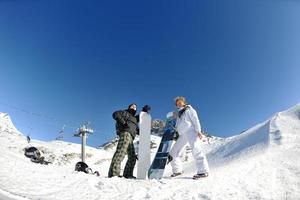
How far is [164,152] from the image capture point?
7.50 metres

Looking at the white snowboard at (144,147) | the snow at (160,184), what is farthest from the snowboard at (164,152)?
the snow at (160,184)

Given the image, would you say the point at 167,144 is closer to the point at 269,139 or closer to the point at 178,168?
the point at 178,168

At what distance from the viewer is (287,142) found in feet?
25.3

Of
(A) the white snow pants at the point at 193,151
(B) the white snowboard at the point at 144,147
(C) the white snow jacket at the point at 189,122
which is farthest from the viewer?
(B) the white snowboard at the point at 144,147

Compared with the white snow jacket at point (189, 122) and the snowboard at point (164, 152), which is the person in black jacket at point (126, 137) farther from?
the white snow jacket at point (189, 122)

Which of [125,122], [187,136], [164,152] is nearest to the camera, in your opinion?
[187,136]

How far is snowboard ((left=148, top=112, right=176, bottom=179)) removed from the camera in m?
7.20

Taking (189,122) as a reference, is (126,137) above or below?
below

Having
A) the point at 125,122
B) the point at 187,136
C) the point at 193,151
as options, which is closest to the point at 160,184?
the point at 193,151

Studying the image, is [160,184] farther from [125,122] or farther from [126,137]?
[125,122]

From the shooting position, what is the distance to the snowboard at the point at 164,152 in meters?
7.20

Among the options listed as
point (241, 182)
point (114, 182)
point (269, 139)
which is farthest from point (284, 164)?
point (114, 182)

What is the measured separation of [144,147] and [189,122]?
1494 mm

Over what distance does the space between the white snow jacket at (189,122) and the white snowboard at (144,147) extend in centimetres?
109
